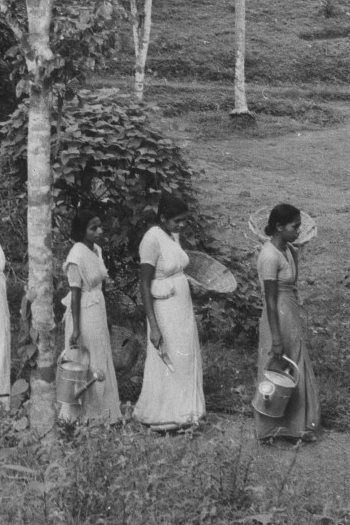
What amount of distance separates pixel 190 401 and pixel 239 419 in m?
0.55

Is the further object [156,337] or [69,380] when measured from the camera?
[156,337]

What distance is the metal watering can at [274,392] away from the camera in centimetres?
630

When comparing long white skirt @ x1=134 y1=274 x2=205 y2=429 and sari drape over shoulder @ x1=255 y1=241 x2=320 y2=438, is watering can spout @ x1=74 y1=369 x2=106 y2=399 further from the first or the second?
sari drape over shoulder @ x1=255 y1=241 x2=320 y2=438

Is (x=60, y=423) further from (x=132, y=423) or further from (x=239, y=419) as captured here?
(x=239, y=419)

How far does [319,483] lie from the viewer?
5.70 meters

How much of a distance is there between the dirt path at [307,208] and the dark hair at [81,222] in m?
1.84

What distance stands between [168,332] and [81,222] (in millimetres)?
1031

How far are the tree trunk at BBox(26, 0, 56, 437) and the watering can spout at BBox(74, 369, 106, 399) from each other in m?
0.54

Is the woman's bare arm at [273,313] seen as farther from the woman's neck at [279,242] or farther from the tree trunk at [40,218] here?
the tree trunk at [40,218]

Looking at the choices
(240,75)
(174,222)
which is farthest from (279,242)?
(240,75)

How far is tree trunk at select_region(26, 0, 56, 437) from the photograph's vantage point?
5527 mm

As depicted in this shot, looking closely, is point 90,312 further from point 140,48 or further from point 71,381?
point 140,48

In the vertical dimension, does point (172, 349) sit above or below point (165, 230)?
below

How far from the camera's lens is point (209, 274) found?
280 inches
